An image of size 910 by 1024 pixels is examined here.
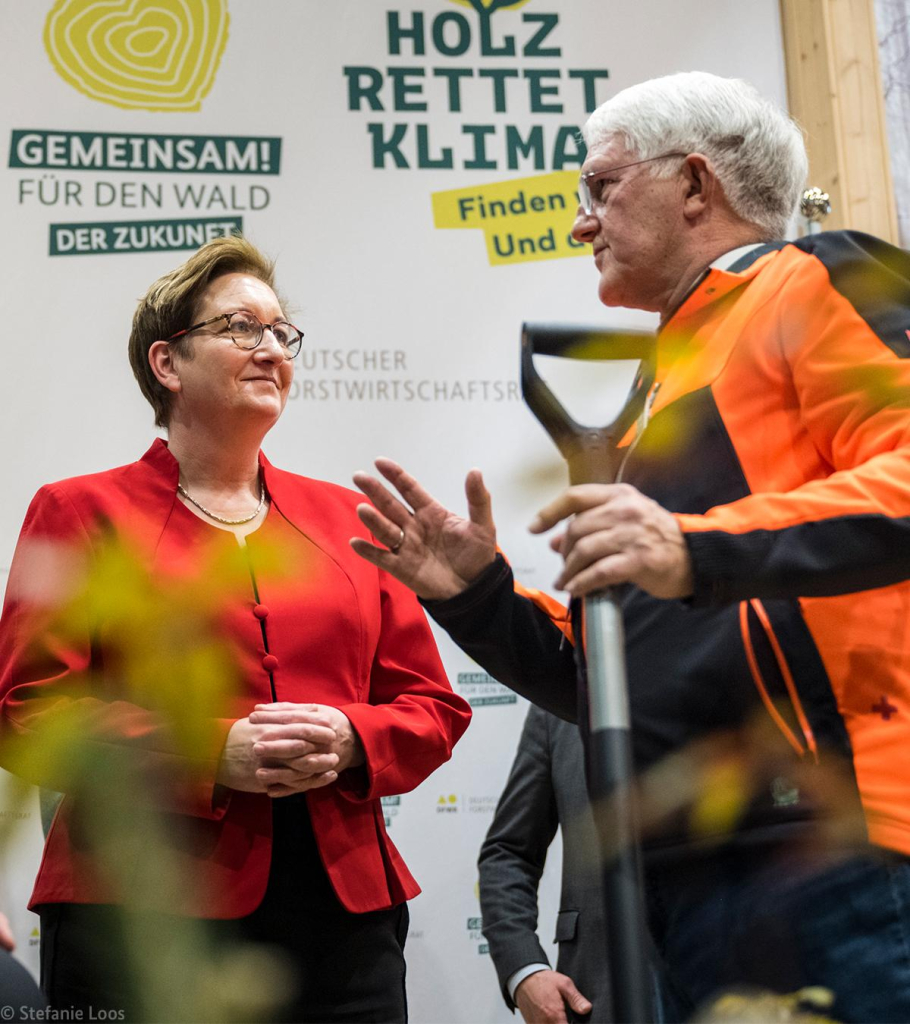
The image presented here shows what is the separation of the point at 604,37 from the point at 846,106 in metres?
0.71

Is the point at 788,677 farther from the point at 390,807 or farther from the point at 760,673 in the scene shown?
the point at 390,807

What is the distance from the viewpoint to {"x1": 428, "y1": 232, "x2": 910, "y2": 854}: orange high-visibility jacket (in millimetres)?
1111

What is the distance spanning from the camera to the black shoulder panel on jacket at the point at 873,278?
122 centimetres

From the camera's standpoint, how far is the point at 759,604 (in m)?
1.22

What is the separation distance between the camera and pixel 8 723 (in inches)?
69.4

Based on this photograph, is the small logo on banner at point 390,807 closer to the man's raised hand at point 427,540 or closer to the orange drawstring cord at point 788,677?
the man's raised hand at point 427,540

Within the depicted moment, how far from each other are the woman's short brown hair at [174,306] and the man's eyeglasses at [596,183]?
76 centimetres

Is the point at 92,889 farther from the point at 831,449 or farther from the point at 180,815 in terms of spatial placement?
the point at 831,449

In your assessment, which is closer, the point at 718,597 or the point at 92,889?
the point at 718,597

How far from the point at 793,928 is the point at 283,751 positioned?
0.79m

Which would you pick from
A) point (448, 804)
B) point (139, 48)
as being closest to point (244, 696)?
point (448, 804)

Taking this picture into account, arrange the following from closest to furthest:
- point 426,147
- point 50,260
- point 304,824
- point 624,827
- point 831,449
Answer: point 624,827
point 831,449
point 304,824
point 50,260
point 426,147

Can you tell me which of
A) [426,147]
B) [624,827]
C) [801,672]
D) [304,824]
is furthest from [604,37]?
[624,827]

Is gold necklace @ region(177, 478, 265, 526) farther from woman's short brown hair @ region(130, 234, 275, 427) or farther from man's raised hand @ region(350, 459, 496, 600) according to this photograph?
man's raised hand @ region(350, 459, 496, 600)
